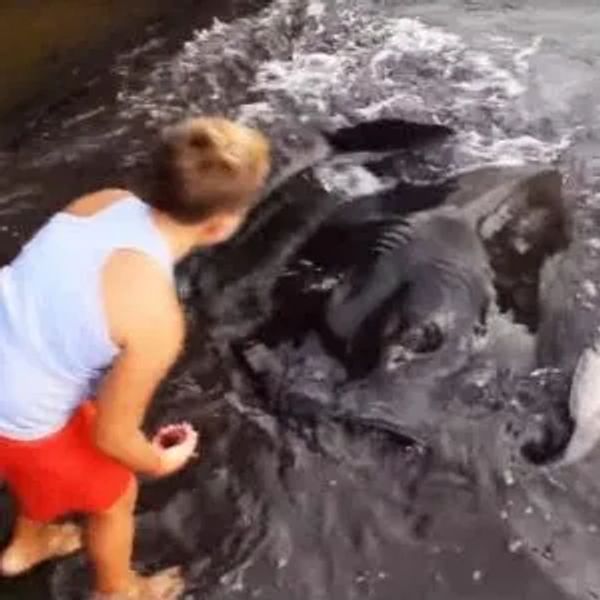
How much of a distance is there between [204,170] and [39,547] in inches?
46.4

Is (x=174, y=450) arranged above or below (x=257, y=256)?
above

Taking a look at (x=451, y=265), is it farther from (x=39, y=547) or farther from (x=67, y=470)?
(x=67, y=470)

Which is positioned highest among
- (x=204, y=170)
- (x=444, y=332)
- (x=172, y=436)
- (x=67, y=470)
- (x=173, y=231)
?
(x=204, y=170)

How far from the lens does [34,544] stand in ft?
11.4

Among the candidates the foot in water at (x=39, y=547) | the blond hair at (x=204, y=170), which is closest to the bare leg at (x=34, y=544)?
the foot in water at (x=39, y=547)

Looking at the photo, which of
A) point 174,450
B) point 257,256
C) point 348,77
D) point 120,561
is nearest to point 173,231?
point 174,450

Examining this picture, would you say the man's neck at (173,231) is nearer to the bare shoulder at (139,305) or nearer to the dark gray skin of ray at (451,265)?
the bare shoulder at (139,305)

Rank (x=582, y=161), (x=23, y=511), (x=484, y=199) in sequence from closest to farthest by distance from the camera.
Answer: (x=23, y=511) < (x=484, y=199) < (x=582, y=161)

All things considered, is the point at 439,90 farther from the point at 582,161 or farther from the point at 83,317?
the point at 83,317

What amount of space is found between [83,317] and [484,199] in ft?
6.81

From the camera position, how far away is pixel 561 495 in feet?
12.5

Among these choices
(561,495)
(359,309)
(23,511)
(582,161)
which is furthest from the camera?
(582,161)

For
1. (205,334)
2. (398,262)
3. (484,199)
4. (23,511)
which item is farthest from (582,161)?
(23,511)

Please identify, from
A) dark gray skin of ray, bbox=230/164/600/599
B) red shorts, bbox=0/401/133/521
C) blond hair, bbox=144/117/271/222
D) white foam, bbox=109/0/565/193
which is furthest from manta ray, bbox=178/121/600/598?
blond hair, bbox=144/117/271/222
